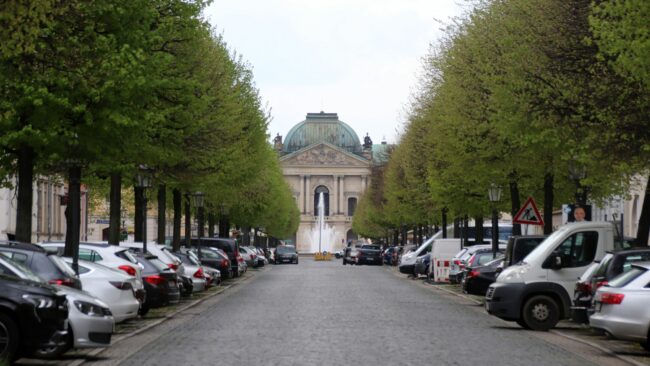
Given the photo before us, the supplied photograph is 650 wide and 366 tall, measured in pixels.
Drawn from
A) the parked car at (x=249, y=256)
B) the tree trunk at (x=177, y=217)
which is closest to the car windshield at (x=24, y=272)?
the tree trunk at (x=177, y=217)

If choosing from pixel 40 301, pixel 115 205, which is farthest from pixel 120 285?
pixel 115 205

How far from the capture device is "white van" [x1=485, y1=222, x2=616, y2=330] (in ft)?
81.1

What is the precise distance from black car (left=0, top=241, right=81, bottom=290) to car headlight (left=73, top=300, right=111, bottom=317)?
68 cm

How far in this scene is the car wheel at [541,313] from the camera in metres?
24.8

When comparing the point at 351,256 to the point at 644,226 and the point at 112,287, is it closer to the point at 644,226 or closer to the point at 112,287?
the point at 644,226

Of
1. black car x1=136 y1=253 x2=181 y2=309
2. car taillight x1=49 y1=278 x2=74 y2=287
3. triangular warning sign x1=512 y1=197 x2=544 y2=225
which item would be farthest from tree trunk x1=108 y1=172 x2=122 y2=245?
car taillight x1=49 y1=278 x2=74 y2=287

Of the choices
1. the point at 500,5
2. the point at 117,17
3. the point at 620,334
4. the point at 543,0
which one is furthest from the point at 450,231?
the point at 620,334

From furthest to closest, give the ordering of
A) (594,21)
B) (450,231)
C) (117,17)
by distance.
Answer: (450,231)
(117,17)
(594,21)

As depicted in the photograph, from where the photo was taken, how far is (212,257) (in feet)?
168

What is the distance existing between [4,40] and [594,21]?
37.9 ft

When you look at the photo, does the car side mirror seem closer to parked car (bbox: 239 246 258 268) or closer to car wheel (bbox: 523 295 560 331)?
car wheel (bbox: 523 295 560 331)

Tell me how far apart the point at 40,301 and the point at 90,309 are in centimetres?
200

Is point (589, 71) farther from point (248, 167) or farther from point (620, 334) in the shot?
point (248, 167)

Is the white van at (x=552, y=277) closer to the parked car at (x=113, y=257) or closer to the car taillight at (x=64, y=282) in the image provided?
the parked car at (x=113, y=257)
